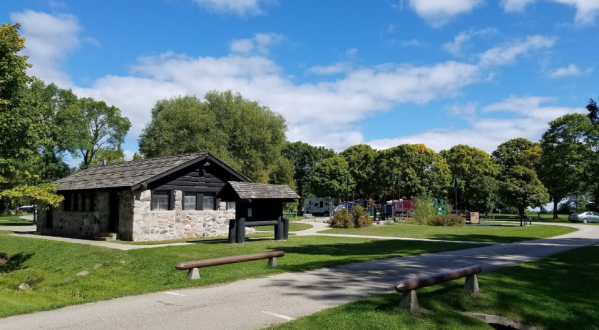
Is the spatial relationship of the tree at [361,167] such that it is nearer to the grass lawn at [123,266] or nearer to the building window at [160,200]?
the building window at [160,200]

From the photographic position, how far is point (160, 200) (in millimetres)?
21625

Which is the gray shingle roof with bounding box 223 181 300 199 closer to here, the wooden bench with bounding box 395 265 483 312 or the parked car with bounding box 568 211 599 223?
the wooden bench with bounding box 395 265 483 312

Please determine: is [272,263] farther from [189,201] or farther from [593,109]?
[189,201]

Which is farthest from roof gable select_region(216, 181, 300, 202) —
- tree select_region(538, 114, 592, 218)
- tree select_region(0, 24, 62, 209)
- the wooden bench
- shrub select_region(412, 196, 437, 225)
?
tree select_region(538, 114, 592, 218)

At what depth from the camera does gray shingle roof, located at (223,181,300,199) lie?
1784 cm

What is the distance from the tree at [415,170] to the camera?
60.1 m

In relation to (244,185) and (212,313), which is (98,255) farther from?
(212,313)

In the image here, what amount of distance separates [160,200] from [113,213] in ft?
8.79

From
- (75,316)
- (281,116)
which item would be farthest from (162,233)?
(281,116)

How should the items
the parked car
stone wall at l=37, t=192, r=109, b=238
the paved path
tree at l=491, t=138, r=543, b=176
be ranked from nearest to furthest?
the paved path < stone wall at l=37, t=192, r=109, b=238 < the parked car < tree at l=491, t=138, r=543, b=176

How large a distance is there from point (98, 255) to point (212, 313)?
1079cm

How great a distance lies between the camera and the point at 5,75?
52.6 feet

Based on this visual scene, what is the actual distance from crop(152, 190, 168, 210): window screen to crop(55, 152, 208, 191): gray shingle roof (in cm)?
109

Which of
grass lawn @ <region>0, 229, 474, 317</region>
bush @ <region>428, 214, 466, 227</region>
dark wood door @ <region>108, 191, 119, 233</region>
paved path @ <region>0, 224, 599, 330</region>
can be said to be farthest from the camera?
bush @ <region>428, 214, 466, 227</region>
